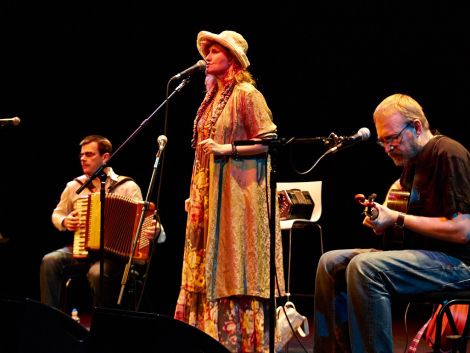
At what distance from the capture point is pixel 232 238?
141 inches

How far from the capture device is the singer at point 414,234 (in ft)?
8.91

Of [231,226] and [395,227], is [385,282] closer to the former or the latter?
[395,227]

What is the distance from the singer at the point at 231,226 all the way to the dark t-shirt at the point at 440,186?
91cm

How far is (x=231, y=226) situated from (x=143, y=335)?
1.50 metres

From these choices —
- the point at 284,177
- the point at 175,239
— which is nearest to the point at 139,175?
the point at 175,239

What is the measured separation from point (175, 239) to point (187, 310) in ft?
10.4

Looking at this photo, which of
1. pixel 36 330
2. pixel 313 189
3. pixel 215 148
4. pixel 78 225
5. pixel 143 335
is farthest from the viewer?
pixel 313 189

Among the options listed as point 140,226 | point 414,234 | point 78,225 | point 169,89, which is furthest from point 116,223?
point 414,234

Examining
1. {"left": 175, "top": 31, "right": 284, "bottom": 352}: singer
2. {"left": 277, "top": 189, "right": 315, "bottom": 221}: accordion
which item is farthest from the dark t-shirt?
{"left": 277, "top": 189, "right": 315, "bottom": 221}: accordion

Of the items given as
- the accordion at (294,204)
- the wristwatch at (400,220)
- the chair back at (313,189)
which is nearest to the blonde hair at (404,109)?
the wristwatch at (400,220)

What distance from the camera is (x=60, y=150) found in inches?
270

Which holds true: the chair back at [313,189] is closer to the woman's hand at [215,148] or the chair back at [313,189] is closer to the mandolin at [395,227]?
the woman's hand at [215,148]

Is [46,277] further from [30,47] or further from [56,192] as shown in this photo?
[30,47]

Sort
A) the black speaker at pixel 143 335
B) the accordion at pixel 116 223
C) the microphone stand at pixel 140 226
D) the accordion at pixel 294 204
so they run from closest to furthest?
1. the black speaker at pixel 143 335
2. the microphone stand at pixel 140 226
3. the accordion at pixel 116 223
4. the accordion at pixel 294 204
